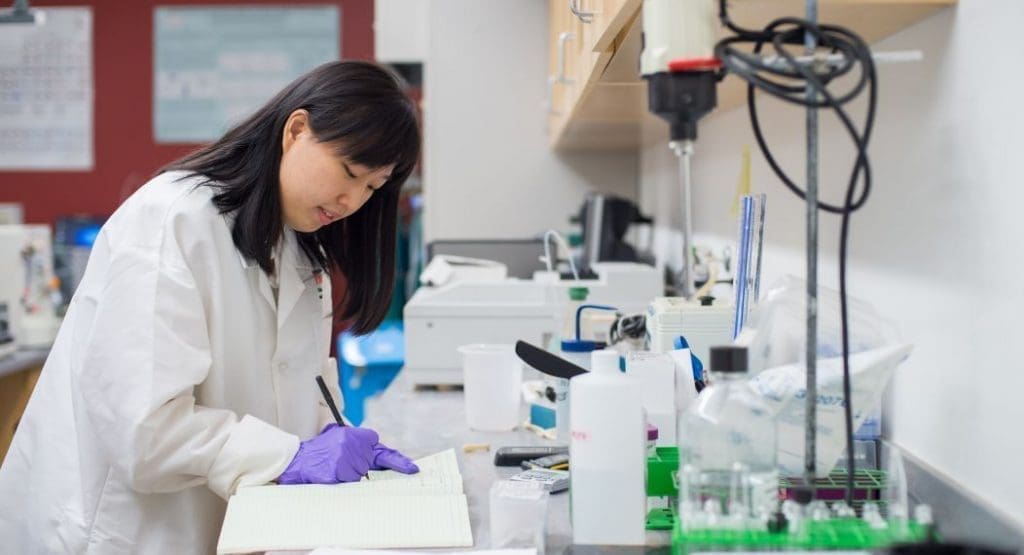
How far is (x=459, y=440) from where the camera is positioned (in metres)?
1.61

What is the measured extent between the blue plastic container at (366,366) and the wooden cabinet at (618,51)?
1117 millimetres

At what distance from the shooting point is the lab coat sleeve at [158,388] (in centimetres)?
120

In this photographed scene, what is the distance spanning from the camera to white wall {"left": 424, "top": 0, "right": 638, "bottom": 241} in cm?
362

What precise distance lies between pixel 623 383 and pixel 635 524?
0.49 ft

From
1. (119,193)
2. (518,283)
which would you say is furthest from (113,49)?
(518,283)

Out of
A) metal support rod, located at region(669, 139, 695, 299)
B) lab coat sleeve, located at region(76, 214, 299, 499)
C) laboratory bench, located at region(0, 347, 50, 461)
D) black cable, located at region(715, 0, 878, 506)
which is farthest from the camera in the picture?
laboratory bench, located at region(0, 347, 50, 461)

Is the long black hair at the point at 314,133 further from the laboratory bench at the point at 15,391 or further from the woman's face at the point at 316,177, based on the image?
the laboratory bench at the point at 15,391

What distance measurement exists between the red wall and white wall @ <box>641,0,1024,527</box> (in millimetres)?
4473

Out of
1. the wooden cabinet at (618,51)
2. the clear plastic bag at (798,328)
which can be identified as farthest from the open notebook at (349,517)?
the wooden cabinet at (618,51)

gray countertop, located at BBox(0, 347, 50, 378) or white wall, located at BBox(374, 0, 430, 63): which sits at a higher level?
white wall, located at BBox(374, 0, 430, 63)

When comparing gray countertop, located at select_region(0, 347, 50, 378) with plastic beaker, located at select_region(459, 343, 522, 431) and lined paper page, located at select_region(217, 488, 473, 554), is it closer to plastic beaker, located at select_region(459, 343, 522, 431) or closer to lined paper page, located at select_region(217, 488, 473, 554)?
plastic beaker, located at select_region(459, 343, 522, 431)

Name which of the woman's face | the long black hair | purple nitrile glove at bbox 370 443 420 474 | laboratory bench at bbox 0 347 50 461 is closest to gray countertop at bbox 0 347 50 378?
laboratory bench at bbox 0 347 50 461

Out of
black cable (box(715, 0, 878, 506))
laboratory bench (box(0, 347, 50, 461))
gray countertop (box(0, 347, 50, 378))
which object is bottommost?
laboratory bench (box(0, 347, 50, 461))

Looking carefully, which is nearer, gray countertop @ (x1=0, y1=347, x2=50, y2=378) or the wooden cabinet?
the wooden cabinet
